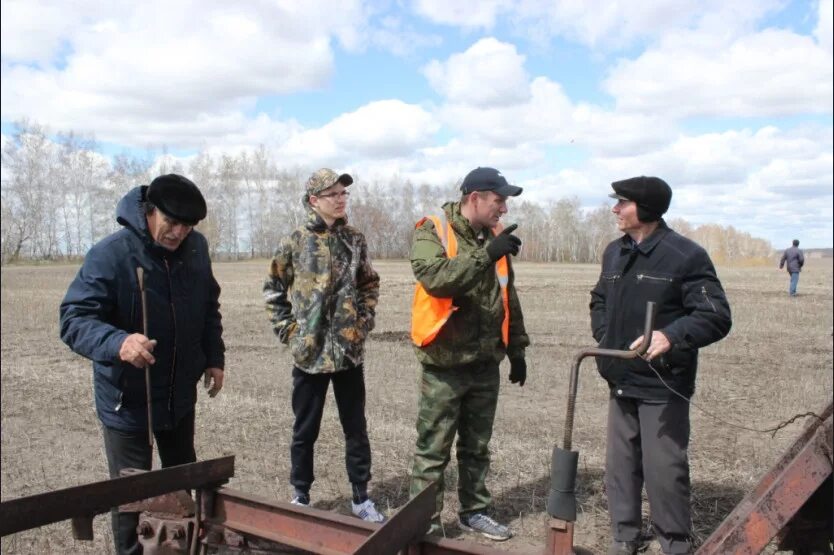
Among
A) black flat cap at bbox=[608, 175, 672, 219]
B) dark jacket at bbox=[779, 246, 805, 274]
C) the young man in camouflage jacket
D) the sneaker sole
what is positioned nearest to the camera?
black flat cap at bbox=[608, 175, 672, 219]

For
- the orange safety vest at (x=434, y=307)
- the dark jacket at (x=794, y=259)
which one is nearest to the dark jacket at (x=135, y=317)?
the orange safety vest at (x=434, y=307)

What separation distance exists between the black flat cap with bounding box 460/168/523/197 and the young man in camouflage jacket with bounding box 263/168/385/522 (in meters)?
0.85

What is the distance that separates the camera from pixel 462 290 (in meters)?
3.86

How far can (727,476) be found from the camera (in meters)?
5.24

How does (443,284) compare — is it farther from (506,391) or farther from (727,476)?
(506,391)

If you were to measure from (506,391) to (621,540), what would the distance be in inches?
182

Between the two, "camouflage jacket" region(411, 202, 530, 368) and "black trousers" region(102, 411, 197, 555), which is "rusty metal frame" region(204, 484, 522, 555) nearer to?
"black trousers" region(102, 411, 197, 555)

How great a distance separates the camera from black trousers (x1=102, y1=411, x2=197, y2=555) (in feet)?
10.4

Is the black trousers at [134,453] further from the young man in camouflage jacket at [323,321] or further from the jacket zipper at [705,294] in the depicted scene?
the jacket zipper at [705,294]

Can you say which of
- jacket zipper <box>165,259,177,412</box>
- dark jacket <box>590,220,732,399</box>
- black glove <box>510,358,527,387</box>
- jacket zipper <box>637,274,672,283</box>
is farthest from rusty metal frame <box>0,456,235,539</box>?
jacket zipper <box>637,274,672,283</box>

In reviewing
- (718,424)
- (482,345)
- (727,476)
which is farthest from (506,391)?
(482,345)

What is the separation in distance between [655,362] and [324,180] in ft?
7.55

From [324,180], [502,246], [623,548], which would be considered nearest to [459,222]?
[502,246]

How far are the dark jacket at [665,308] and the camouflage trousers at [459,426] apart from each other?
0.80 m
